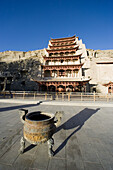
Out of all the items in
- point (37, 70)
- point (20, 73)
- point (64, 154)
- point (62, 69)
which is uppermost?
point (37, 70)

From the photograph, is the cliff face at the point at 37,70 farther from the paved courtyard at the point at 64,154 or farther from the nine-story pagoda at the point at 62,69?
the paved courtyard at the point at 64,154

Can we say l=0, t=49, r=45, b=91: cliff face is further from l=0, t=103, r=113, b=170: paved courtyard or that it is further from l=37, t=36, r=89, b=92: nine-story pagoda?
l=0, t=103, r=113, b=170: paved courtyard

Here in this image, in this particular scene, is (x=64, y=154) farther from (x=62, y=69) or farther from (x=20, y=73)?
(x=20, y=73)

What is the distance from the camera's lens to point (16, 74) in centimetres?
2031

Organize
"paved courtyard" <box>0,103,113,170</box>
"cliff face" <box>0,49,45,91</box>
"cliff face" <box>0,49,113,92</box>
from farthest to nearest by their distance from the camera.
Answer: "cliff face" <box>0,49,45,91</box> < "cliff face" <box>0,49,113,92</box> < "paved courtyard" <box>0,103,113,170</box>

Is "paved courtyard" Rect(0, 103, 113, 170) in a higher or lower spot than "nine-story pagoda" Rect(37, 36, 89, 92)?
lower

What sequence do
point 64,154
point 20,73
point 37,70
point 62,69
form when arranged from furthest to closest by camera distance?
point 20,73 < point 37,70 < point 62,69 < point 64,154

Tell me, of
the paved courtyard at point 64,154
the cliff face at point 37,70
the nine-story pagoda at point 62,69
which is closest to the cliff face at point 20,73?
the cliff face at point 37,70

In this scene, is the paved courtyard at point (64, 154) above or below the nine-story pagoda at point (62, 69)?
below

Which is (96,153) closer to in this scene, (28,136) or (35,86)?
(28,136)

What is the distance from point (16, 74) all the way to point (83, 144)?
2316 cm

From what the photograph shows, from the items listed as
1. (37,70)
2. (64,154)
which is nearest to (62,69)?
(37,70)

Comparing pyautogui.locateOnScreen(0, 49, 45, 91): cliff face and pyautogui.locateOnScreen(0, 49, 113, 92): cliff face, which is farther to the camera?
pyautogui.locateOnScreen(0, 49, 45, 91): cliff face

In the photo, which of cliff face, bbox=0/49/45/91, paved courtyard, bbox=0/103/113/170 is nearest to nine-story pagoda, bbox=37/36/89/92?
cliff face, bbox=0/49/45/91
